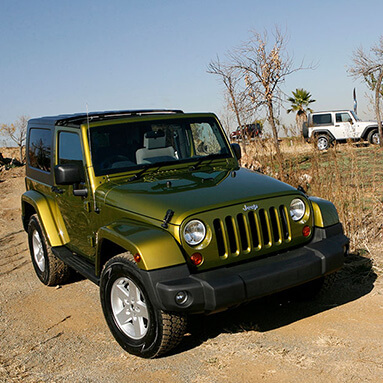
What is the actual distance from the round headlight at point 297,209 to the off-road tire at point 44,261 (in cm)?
283

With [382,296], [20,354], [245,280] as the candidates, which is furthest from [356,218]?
[20,354]

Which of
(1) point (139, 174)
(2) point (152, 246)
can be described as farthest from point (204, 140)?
(2) point (152, 246)

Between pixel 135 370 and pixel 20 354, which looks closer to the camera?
A: pixel 135 370

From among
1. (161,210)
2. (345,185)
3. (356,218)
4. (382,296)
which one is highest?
(161,210)

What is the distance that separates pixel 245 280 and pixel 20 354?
6.61 ft

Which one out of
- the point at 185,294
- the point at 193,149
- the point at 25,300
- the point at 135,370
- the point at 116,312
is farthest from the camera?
the point at 25,300

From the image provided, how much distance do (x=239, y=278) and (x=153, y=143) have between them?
6.25ft

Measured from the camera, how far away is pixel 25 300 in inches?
225

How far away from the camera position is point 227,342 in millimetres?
4148

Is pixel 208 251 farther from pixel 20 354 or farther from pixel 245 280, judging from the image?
pixel 20 354

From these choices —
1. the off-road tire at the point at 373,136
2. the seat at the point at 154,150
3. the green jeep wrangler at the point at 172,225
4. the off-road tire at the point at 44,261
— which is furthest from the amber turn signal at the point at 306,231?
the off-road tire at the point at 373,136

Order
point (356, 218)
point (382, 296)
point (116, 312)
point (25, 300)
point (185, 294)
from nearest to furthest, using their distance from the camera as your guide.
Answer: point (185, 294)
point (116, 312)
point (382, 296)
point (25, 300)
point (356, 218)

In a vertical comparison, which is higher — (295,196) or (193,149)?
(193,149)

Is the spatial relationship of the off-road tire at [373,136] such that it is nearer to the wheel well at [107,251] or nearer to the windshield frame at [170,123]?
the windshield frame at [170,123]
